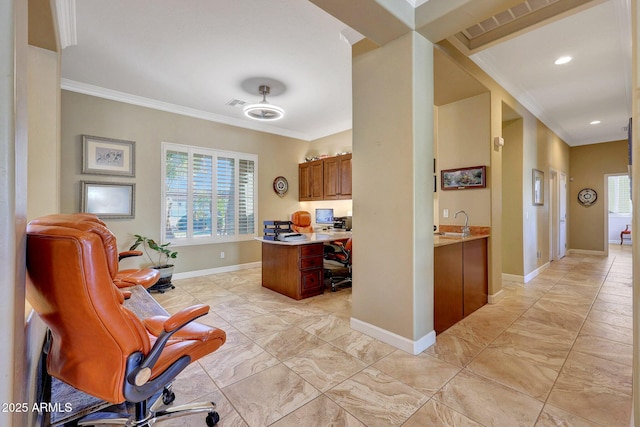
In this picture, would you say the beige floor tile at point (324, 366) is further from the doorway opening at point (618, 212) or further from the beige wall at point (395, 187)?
the doorway opening at point (618, 212)

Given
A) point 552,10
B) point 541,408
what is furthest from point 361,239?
point 552,10

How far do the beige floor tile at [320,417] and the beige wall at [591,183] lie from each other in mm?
8793

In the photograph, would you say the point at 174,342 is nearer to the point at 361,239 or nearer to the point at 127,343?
the point at 127,343

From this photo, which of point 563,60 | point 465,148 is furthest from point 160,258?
point 563,60

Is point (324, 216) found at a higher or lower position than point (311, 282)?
higher

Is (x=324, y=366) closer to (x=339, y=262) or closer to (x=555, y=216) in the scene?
(x=339, y=262)

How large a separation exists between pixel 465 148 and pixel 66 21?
454cm

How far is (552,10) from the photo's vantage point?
2.40 m

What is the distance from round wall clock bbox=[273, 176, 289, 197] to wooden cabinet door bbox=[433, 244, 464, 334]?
413cm

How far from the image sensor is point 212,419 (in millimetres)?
1531

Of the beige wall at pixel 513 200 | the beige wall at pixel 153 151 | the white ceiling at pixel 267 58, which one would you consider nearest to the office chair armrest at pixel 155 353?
the white ceiling at pixel 267 58

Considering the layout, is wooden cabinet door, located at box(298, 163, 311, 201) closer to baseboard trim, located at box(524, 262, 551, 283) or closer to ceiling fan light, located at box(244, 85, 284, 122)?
ceiling fan light, located at box(244, 85, 284, 122)

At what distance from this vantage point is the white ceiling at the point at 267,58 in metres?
2.60

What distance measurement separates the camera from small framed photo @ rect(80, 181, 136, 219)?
396 cm
